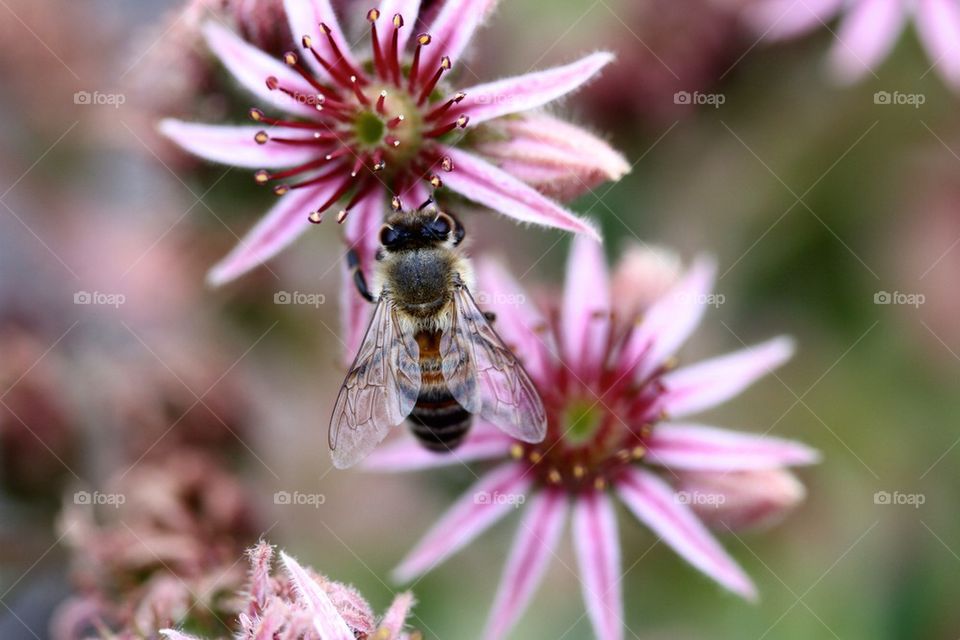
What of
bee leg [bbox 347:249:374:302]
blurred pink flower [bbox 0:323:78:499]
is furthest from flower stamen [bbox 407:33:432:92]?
blurred pink flower [bbox 0:323:78:499]

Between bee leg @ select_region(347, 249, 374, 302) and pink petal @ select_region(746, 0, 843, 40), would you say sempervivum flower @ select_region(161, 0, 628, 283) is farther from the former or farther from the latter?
pink petal @ select_region(746, 0, 843, 40)

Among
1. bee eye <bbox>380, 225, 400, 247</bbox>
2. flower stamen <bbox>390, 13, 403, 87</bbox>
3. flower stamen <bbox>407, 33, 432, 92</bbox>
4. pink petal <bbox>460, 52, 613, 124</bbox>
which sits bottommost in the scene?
bee eye <bbox>380, 225, 400, 247</bbox>

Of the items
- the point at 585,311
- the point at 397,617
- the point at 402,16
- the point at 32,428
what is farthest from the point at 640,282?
the point at 32,428

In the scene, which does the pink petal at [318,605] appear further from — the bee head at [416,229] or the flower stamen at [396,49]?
the flower stamen at [396,49]

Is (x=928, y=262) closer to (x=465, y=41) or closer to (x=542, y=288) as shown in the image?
(x=542, y=288)

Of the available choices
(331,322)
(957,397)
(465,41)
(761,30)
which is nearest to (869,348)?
(957,397)

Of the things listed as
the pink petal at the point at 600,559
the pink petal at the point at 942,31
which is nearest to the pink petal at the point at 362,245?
the pink petal at the point at 600,559
